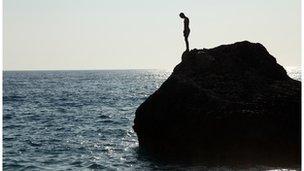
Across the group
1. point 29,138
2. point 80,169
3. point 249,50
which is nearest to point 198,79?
point 249,50

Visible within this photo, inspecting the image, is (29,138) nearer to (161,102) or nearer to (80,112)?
(161,102)

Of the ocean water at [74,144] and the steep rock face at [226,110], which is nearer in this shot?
→ the steep rock face at [226,110]

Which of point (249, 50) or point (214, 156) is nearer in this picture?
point (214, 156)

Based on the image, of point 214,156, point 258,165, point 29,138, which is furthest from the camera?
point 29,138

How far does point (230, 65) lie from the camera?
21859 mm

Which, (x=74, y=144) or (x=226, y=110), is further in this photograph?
(x=74, y=144)

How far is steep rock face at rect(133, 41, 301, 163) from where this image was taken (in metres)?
18.7

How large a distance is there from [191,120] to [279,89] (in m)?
3.87

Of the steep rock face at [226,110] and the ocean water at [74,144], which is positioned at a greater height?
the steep rock face at [226,110]

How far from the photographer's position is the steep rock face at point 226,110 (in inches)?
734

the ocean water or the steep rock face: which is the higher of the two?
the steep rock face

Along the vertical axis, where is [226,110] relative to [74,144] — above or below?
above

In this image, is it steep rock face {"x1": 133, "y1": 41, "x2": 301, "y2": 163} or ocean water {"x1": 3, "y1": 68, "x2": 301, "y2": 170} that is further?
ocean water {"x1": 3, "y1": 68, "x2": 301, "y2": 170}

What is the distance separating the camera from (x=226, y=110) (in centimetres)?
1906
